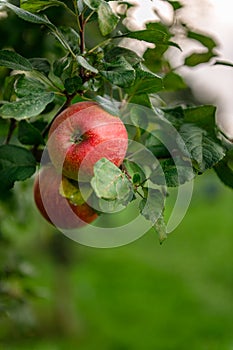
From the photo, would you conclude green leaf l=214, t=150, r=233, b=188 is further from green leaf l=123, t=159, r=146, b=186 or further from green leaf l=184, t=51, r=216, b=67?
green leaf l=184, t=51, r=216, b=67

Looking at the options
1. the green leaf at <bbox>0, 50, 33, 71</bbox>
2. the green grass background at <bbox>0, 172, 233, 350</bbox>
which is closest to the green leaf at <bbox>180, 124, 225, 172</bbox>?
the green leaf at <bbox>0, 50, 33, 71</bbox>

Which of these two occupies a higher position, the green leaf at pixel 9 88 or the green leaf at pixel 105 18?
the green leaf at pixel 105 18

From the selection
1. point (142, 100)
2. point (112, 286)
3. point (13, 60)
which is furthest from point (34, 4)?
point (112, 286)

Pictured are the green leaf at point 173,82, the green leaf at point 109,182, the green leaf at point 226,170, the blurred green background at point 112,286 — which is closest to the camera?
the green leaf at point 109,182

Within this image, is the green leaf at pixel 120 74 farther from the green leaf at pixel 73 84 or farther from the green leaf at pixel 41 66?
the green leaf at pixel 41 66

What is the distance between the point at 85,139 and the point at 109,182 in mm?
108

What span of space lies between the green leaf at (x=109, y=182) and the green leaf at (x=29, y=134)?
0.79ft

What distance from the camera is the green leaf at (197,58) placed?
1.01 metres

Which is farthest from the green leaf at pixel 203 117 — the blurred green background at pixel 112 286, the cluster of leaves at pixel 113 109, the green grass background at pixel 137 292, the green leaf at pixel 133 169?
the green grass background at pixel 137 292

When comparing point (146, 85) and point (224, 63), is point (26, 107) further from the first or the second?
point (224, 63)

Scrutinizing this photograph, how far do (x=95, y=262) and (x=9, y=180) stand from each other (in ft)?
19.6

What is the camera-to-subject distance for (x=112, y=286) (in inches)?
230

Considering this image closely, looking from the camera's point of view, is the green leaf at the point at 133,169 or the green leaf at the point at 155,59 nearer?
the green leaf at the point at 133,169

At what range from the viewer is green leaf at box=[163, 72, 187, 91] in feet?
3.26
